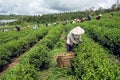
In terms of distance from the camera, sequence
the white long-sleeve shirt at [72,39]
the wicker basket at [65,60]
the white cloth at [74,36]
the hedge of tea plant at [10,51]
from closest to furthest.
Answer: the wicker basket at [65,60], the white cloth at [74,36], the white long-sleeve shirt at [72,39], the hedge of tea plant at [10,51]

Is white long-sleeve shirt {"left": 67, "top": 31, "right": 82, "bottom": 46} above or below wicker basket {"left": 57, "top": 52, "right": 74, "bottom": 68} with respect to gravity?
above

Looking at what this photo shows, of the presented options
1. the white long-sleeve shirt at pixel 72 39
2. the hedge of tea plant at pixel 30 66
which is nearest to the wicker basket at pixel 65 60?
the white long-sleeve shirt at pixel 72 39

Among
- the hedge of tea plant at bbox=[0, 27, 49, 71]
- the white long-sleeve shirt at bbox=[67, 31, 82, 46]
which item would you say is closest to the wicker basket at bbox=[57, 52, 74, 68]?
the white long-sleeve shirt at bbox=[67, 31, 82, 46]

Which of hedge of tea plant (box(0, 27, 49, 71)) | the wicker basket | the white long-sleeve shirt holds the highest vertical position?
the white long-sleeve shirt

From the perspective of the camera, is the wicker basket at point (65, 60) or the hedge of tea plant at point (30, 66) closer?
the hedge of tea plant at point (30, 66)

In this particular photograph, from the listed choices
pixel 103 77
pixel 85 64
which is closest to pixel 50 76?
pixel 85 64

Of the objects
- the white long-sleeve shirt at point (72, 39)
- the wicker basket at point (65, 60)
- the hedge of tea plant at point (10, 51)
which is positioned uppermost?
the white long-sleeve shirt at point (72, 39)

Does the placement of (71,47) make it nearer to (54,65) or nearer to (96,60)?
(54,65)

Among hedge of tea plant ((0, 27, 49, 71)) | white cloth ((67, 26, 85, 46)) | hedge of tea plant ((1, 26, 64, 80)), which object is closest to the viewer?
hedge of tea plant ((1, 26, 64, 80))

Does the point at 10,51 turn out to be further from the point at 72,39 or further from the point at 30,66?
the point at 30,66

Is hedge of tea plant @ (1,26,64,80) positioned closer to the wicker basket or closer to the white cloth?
the wicker basket

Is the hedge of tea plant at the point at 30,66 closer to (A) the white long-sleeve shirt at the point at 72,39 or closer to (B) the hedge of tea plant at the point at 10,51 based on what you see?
(A) the white long-sleeve shirt at the point at 72,39

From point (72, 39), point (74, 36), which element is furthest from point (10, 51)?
point (74, 36)

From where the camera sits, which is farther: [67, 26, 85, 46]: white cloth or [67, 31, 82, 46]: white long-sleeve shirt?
[67, 31, 82, 46]: white long-sleeve shirt
